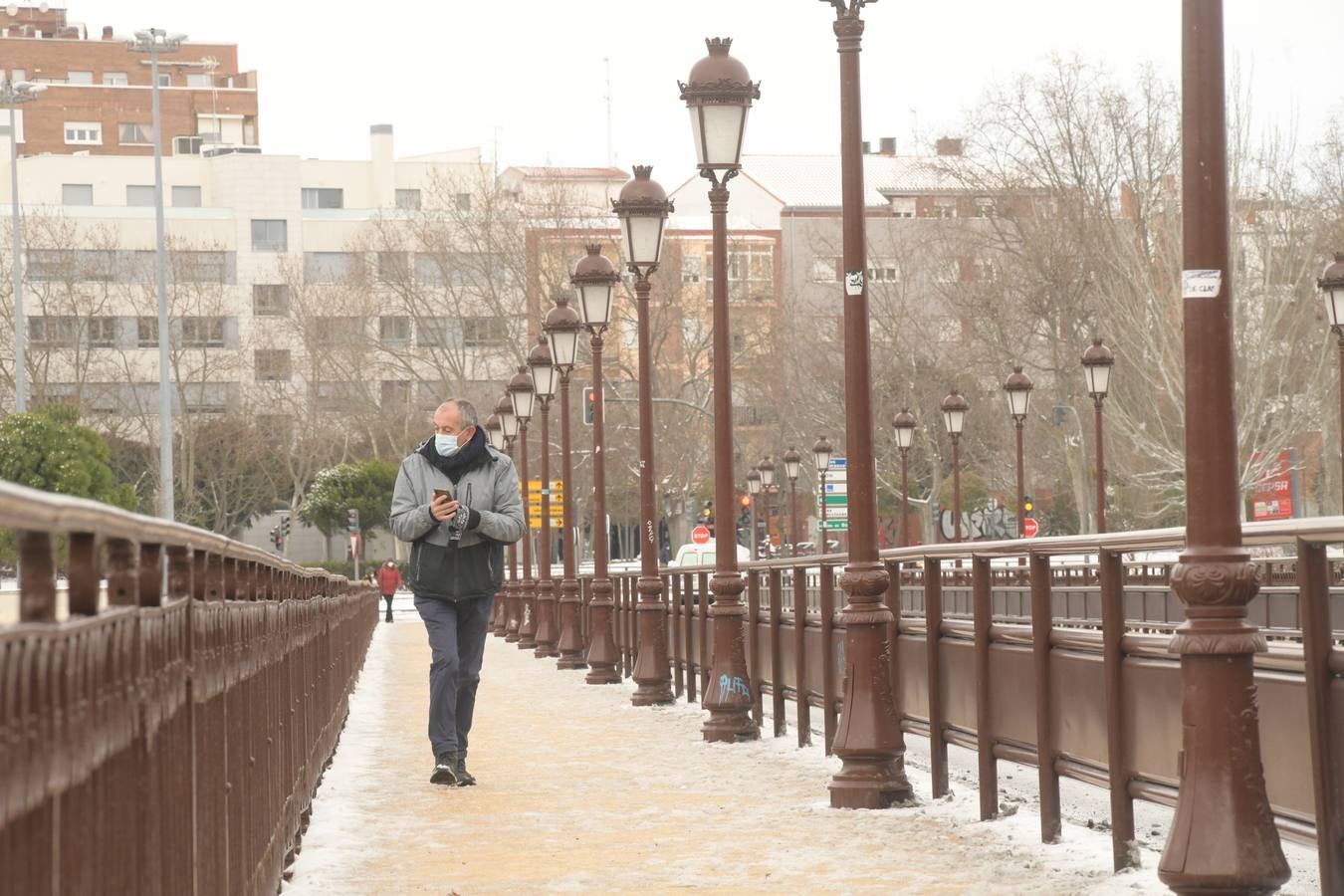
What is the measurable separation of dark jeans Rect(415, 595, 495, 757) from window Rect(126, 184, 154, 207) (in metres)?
97.4

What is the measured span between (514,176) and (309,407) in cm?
3096

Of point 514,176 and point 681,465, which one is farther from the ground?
point 514,176

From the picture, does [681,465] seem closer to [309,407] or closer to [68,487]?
[309,407]

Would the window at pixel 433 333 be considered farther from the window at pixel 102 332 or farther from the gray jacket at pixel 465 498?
the gray jacket at pixel 465 498

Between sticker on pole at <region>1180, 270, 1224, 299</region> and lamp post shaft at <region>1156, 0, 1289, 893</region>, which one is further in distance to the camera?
sticker on pole at <region>1180, 270, 1224, 299</region>

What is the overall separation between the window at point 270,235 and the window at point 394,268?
16197 millimetres

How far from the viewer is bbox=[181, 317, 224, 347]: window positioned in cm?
8869

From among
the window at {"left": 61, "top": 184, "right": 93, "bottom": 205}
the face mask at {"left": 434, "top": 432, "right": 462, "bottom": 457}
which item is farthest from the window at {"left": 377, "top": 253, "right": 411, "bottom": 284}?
the face mask at {"left": 434, "top": 432, "right": 462, "bottom": 457}

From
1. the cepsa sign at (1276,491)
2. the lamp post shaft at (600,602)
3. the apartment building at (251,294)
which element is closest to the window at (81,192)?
the apartment building at (251,294)

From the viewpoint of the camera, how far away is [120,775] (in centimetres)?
343

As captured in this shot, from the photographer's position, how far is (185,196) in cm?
10538

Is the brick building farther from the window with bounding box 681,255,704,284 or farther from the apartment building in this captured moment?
the window with bounding box 681,255,704,284

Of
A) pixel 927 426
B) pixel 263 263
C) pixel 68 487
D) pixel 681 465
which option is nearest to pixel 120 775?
pixel 68 487

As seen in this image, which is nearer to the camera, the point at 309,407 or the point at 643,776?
the point at 643,776
